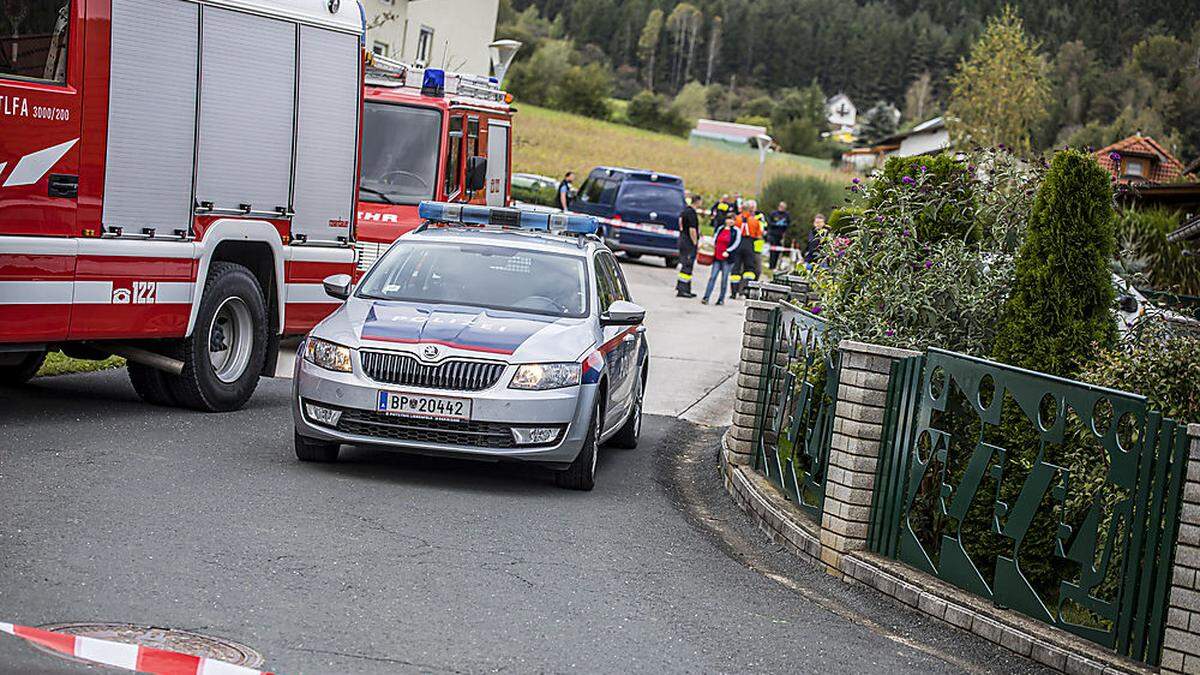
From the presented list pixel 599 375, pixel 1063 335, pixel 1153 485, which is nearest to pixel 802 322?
pixel 599 375

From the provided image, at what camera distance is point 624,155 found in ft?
261

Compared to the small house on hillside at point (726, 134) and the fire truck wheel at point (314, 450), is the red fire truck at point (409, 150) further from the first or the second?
the small house on hillside at point (726, 134)

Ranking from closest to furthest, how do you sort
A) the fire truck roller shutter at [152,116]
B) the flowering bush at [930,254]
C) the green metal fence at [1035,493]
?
the green metal fence at [1035,493] → the flowering bush at [930,254] → the fire truck roller shutter at [152,116]

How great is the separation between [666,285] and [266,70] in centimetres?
2165

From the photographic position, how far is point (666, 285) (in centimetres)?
3341

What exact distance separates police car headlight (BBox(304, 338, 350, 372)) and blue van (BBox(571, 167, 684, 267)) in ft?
90.0

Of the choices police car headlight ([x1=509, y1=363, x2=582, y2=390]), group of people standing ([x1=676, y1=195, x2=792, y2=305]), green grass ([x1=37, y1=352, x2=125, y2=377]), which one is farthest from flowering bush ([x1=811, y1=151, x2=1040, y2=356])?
group of people standing ([x1=676, y1=195, x2=792, y2=305])

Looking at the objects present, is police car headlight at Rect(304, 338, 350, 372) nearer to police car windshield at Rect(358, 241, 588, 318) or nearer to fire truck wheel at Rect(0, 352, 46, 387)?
police car windshield at Rect(358, 241, 588, 318)

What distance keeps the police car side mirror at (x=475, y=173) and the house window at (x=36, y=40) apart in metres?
8.13

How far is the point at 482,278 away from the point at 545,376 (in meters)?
1.52

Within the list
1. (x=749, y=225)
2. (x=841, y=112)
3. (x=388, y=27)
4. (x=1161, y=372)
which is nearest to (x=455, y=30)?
(x=388, y=27)

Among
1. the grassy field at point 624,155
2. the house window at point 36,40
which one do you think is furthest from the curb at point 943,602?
the grassy field at point 624,155

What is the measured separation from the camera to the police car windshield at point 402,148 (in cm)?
1759

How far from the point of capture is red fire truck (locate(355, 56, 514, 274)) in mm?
17078
